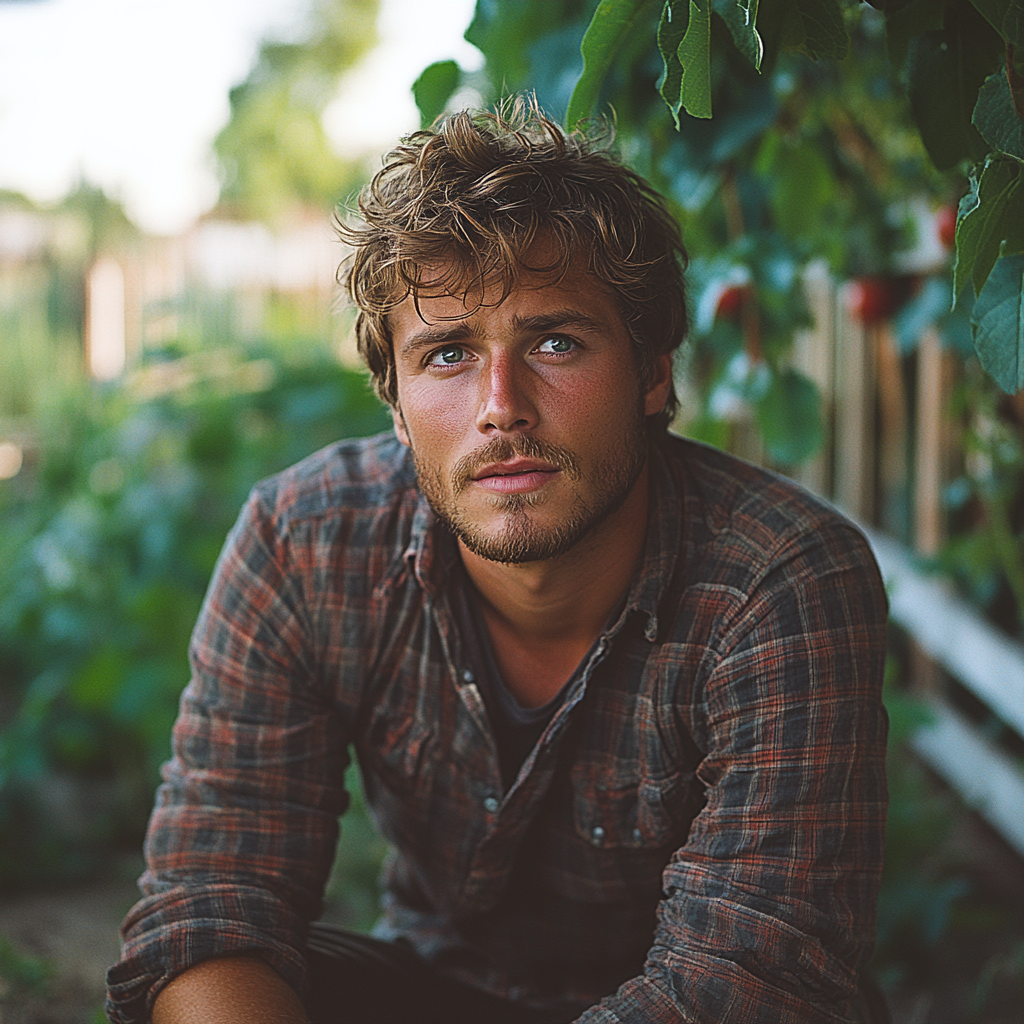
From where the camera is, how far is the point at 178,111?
10000 mm

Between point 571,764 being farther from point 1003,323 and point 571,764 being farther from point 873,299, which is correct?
point 873,299

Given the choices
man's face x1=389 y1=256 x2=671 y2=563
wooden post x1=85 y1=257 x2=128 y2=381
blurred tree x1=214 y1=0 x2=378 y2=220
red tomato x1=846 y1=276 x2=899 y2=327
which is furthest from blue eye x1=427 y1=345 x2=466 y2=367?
blurred tree x1=214 y1=0 x2=378 y2=220

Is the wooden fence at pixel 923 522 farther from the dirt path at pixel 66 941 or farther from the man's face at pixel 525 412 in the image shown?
the dirt path at pixel 66 941

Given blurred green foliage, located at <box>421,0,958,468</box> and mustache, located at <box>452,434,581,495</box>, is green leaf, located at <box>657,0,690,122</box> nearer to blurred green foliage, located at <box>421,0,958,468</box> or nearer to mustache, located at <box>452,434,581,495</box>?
blurred green foliage, located at <box>421,0,958,468</box>

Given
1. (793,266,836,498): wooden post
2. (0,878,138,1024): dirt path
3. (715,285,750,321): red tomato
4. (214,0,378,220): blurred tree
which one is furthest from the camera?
(214,0,378,220): blurred tree

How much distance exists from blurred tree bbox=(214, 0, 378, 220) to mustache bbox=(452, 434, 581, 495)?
13292mm

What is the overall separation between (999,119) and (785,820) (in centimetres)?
75

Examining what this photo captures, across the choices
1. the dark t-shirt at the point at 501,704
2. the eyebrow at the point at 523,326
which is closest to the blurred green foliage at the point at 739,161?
the eyebrow at the point at 523,326

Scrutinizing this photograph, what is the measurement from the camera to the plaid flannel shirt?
50.7 inches

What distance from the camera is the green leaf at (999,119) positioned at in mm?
944

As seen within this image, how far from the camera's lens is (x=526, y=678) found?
1.56 metres

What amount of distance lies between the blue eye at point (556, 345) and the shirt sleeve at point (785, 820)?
0.37 meters

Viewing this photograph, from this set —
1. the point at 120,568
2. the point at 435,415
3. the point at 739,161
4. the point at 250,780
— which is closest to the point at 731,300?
the point at 739,161

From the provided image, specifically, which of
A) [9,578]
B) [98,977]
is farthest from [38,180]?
[98,977]
